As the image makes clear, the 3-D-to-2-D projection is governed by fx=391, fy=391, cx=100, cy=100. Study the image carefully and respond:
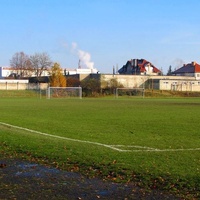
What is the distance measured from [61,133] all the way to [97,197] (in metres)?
11.6

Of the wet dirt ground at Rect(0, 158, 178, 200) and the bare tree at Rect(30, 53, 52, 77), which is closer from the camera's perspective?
the wet dirt ground at Rect(0, 158, 178, 200)

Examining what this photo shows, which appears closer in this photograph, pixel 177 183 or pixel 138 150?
pixel 177 183

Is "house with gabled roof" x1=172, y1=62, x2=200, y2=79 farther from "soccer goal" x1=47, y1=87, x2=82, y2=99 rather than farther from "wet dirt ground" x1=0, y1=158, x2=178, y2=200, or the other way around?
"wet dirt ground" x1=0, y1=158, x2=178, y2=200

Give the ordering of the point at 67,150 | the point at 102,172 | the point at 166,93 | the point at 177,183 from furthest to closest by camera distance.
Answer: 1. the point at 166,93
2. the point at 67,150
3. the point at 102,172
4. the point at 177,183

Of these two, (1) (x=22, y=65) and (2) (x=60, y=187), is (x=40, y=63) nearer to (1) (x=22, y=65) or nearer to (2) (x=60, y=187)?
(1) (x=22, y=65)

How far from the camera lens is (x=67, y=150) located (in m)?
12.4

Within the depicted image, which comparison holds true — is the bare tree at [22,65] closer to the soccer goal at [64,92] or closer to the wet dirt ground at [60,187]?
the soccer goal at [64,92]

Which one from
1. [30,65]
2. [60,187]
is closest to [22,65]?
[30,65]

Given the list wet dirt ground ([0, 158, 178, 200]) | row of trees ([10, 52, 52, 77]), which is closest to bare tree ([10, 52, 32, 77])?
row of trees ([10, 52, 52, 77])

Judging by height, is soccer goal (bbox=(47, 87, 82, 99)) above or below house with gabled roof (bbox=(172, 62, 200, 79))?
below

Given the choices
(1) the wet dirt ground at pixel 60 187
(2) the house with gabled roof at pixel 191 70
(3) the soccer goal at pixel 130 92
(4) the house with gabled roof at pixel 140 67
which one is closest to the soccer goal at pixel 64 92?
(3) the soccer goal at pixel 130 92

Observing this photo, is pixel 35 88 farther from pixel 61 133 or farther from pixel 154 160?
pixel 154 160

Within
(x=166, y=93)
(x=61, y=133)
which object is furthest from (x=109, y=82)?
(x=61, y=133)

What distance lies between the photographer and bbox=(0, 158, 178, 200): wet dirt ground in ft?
23.0
